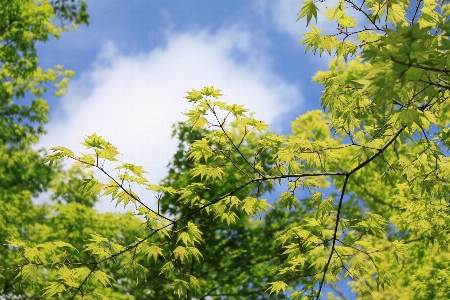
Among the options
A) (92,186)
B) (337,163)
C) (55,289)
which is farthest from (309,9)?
(55,289)

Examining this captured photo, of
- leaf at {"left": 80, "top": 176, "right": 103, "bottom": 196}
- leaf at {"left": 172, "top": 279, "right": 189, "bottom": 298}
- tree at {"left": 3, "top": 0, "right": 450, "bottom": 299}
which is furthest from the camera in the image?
leaf at {"left": 172, "top": 279, "right": 189, "bottom": 298}

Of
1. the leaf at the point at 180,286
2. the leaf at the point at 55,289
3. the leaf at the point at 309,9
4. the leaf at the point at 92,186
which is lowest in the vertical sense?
the leaf at the point at 55,289

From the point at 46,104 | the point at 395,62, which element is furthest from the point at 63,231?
the point at 395,62

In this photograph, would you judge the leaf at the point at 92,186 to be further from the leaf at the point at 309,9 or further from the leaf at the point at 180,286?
the leaf at the point at 309,9

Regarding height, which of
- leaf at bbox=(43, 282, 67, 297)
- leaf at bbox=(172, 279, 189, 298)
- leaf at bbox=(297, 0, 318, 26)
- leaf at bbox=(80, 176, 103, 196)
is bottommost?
leaf at bbox=(43, 282, 67, 297)

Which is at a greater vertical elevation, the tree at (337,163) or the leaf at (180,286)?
the tree at (337,163)

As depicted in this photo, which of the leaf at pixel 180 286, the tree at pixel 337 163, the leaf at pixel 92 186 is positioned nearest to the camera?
the tree at pixel 337 163

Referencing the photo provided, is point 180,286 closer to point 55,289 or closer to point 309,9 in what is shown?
point 55,289

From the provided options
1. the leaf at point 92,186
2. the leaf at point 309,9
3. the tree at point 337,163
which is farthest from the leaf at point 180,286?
the leaf at point 309,9

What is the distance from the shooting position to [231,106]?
4.18m

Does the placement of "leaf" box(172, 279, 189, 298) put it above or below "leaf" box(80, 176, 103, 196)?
below

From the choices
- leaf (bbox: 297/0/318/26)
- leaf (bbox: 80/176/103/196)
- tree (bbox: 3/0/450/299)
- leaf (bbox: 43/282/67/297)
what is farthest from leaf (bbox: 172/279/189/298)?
leaf (bbox: 297/0/318/26)

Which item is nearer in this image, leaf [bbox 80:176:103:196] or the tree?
the tree

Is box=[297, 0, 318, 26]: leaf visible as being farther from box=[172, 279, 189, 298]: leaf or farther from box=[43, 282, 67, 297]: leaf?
box=[43, 282, 67, 297]: leaf
